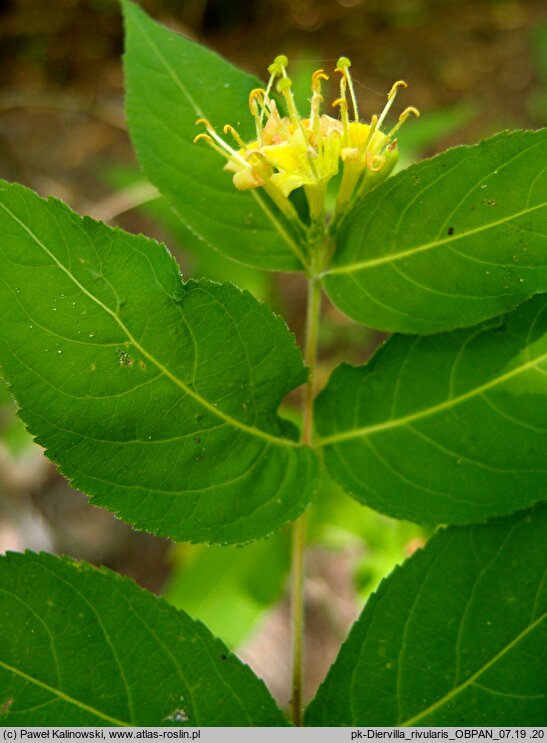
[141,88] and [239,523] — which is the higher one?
[141,88]

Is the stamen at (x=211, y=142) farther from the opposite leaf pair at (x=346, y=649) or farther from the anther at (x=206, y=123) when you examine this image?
the opposite leaf pair at (x=346, y=649)

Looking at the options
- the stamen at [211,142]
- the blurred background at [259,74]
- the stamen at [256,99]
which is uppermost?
the blurred background at [259,74]

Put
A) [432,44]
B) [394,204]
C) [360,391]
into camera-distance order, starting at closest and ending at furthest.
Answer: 1. [394,204]
2. [360,391]
3. [432,44]

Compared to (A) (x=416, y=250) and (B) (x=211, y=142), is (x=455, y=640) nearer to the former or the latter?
(A) (x=416, y=250)

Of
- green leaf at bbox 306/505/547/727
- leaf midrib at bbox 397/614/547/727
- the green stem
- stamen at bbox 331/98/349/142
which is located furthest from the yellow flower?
leaf midrib at bbox 397/614/547/727

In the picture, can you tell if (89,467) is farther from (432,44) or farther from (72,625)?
(432,44)

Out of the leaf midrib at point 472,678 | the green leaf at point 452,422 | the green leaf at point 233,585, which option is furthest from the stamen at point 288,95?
the green leaf at point 233,585

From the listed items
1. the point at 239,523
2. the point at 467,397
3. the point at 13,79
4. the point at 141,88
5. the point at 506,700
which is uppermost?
the point at 13,79

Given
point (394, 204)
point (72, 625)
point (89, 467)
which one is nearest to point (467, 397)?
point (394, 204)
